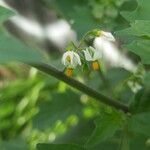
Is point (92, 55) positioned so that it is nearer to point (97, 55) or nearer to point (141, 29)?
point (97, 55)

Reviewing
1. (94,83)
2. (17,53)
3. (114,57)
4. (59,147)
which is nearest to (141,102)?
(59,147)

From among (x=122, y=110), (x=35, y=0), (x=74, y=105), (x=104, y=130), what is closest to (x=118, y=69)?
(x=74, y=105)

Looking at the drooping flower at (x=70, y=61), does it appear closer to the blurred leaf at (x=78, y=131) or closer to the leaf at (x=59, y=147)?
the leaf at (x=59, y=147)

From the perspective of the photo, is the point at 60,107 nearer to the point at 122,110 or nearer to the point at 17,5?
the point at 122,110

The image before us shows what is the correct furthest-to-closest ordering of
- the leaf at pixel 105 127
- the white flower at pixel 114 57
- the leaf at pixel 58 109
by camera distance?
the white flower at pixel 114 57 → the leaf at pixel 58 109 → the leaf at pixel 105 127

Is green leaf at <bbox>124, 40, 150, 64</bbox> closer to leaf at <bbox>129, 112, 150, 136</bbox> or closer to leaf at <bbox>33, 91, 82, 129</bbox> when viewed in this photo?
leaf at <bbox>129, 112, 150, 136</bbox>

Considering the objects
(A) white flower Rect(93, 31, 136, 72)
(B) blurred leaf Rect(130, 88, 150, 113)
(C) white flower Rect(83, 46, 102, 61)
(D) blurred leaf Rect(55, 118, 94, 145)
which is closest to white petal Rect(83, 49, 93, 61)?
(C) white flower Rect(83, 46, 102, 61)

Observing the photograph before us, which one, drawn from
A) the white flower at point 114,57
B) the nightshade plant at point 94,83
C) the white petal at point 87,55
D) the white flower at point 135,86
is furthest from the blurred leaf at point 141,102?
the white flower at point 114,57
